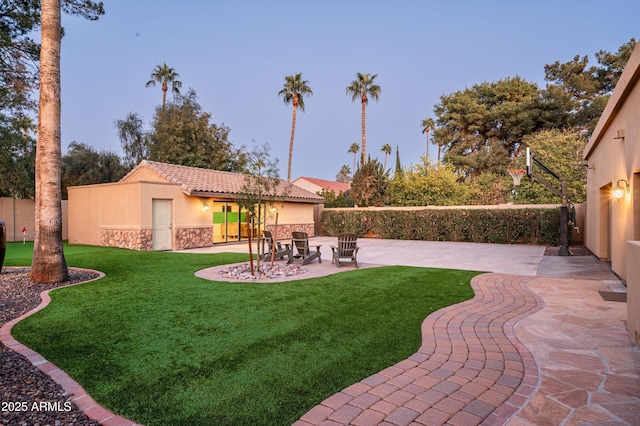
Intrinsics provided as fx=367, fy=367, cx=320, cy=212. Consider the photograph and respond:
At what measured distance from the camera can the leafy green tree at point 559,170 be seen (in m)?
22.1

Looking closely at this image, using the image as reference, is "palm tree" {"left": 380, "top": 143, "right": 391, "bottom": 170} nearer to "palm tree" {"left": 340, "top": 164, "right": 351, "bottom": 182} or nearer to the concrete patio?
"palm tree" {"left": 340, "top": 164, "right": 351, "bottom": 182}

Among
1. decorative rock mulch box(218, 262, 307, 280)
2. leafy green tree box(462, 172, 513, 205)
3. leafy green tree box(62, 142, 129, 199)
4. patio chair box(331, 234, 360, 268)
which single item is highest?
leafy green tree box(62, 142, 129, 199)

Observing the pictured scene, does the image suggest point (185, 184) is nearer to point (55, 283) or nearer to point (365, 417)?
point (55, 283)

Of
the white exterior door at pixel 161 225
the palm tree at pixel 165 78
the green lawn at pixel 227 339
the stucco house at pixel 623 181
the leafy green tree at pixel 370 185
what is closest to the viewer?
the green lawn at pixel 227 339

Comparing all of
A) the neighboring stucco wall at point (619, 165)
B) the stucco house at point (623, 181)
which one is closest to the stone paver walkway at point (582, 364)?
the stucco house at point (623, 181)

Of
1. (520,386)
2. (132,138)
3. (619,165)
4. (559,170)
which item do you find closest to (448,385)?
(520,386)

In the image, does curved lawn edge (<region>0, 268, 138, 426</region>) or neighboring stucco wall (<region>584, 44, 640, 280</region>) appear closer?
curved lawn edge (<region>0, 268, 138, 426</region>)

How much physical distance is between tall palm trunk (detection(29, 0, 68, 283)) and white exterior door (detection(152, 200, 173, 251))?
26.7 feet

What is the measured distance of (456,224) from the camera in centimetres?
2033

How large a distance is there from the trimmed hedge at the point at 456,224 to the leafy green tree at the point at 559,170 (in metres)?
5.64

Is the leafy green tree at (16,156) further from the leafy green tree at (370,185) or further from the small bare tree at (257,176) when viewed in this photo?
the leafy green tree at (370,185)

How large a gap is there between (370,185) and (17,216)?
20807 millimetres

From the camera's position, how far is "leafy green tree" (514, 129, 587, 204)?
22141 millimetres

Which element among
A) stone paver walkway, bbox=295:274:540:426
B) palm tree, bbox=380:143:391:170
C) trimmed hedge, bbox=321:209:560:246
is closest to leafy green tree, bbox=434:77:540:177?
trimmed hedge, bbox=321:209:560:246
